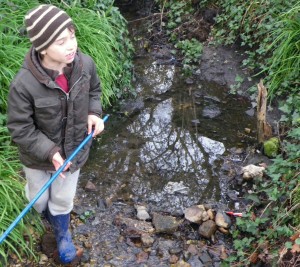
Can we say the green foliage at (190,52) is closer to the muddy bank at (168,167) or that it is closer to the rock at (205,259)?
the muddy bank at (168,167)

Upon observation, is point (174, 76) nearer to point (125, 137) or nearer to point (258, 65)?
point (258, 65)

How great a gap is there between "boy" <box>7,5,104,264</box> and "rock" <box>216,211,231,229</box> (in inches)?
54.2

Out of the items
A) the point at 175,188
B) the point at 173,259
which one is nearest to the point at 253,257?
the point at 173,259

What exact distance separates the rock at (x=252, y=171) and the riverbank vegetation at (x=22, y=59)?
1.79 m

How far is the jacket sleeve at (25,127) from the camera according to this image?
2.37 m

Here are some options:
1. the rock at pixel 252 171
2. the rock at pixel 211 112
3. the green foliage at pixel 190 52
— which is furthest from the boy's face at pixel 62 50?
the green foliage at pixel 190 52

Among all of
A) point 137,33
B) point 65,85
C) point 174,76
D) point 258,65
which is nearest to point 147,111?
point 174,76

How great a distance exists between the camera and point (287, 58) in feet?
16.2

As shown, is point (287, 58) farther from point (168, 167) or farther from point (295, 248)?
point (295, 248)

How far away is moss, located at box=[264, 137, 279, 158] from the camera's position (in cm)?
430

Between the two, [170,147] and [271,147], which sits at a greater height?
[271,147]

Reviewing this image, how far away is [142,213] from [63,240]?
879mm

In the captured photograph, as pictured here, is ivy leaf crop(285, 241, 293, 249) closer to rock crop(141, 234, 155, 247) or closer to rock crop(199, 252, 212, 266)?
rock crop(199, 252, 212, 266)

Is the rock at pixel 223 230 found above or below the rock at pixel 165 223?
below
